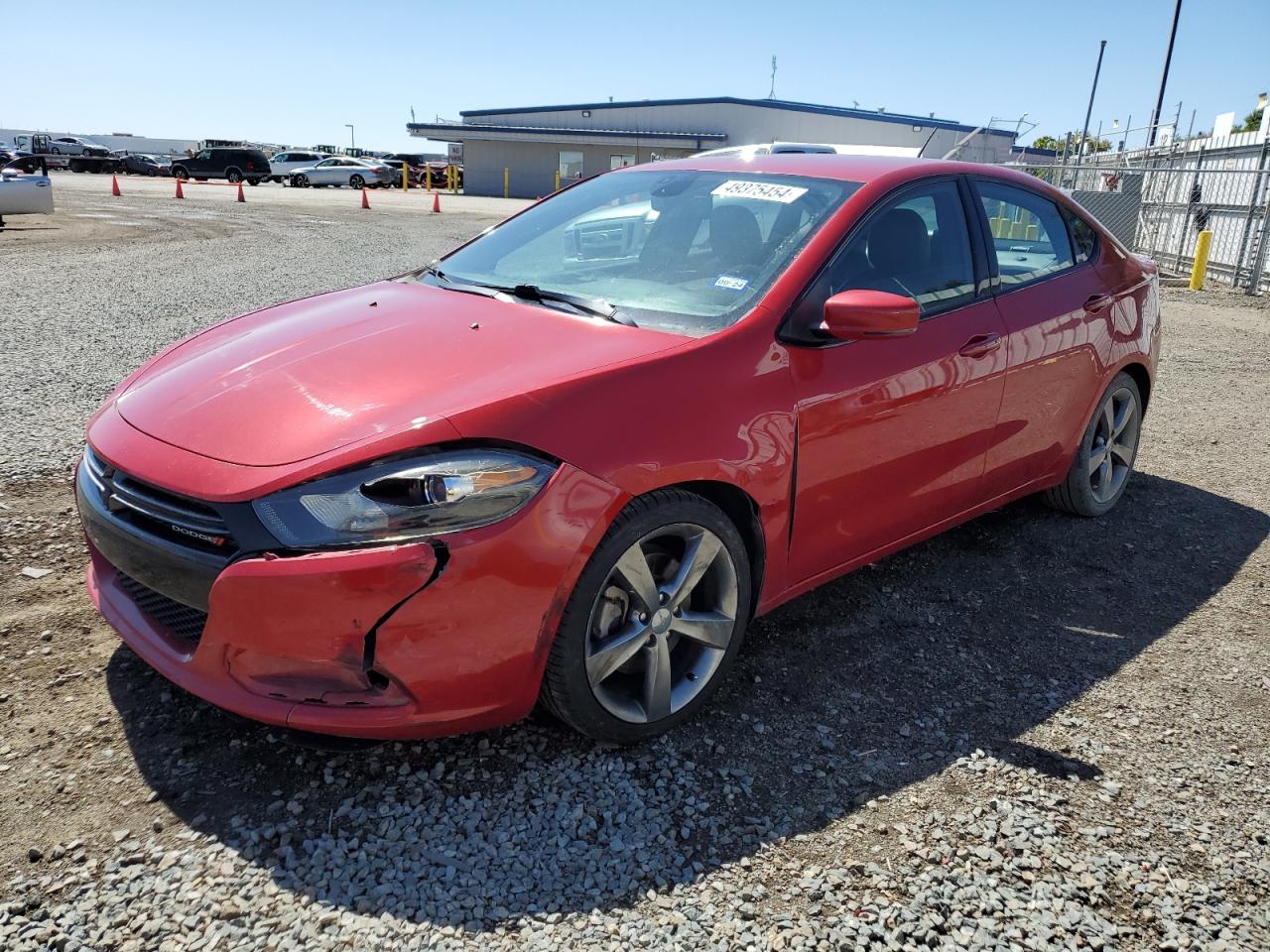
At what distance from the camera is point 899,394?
3.20 metres

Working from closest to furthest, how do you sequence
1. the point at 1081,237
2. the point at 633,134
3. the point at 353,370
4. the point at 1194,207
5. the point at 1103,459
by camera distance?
the point at 353,370 → the point at 1081,237 → the point at 1103,459 → the point at 1194,207 → the point at 633,134

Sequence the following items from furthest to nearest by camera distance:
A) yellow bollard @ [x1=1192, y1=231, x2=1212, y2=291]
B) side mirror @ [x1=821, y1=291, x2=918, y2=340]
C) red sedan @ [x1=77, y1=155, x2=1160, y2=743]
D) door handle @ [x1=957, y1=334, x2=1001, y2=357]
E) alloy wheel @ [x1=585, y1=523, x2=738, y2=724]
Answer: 1. yellow bollard @ [x1=1192, y1=231, x2=1212, y2=291]
2. door handle @ [x1=957, y1=334, x2=1001, y2=357]
3. side mirror @ [x1=821, y1=291, x2=918, y2=340]
4. alloy wheel @ [x1=585, y1=523, x2=738, y2=724]
5. red sedan @ [x1=77, y1=155, x2=1160, y2=743]

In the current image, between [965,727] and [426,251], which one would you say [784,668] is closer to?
[965,727]

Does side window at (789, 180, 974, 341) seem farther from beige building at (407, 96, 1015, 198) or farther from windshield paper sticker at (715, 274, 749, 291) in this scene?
beige building at (407, 96, 1015, 198)

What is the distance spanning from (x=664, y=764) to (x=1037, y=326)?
241 cm

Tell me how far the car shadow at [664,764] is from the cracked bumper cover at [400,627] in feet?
0.89

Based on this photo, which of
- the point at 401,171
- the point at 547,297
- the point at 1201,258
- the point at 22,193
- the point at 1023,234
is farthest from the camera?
the point at 401,171

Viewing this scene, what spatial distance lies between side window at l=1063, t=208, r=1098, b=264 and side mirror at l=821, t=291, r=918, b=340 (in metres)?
1.89

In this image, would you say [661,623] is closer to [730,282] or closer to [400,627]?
[400,627]

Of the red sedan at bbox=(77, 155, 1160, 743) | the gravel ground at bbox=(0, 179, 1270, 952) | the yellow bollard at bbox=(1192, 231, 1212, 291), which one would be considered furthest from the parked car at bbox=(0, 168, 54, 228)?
the yellow bollard at bbox=(1192, 231, 1212, 291)

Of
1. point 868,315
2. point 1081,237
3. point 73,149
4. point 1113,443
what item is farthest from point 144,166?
point 868,315

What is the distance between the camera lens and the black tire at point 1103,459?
14.7ft

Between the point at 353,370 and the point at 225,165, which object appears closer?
the point at 353,370

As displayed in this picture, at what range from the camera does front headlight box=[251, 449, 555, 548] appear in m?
2.20
